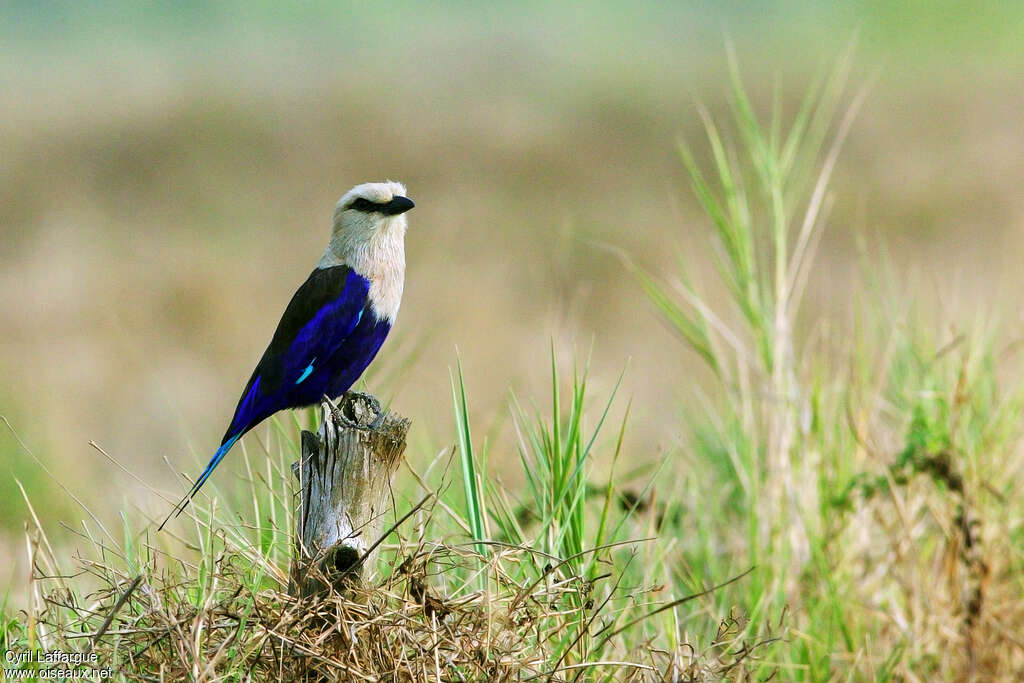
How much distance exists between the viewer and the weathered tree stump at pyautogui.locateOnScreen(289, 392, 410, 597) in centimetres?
273

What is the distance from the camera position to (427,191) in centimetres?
2030

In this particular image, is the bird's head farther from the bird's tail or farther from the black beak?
the bird's tail

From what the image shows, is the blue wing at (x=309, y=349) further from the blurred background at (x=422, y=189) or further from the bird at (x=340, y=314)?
the blurred background at (x=422, y=189)

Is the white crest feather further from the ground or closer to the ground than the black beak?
closer to the ground

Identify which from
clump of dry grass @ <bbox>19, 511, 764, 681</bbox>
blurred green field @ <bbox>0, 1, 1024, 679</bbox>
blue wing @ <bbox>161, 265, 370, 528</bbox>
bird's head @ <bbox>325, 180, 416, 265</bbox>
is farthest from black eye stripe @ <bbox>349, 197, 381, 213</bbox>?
clump of dry grass @ <bbox>19, 511, 764, 681</bbox>

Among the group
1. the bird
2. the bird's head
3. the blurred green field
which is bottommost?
the blurred green field

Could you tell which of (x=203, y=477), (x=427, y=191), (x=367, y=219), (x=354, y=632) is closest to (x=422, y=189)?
(x=427, y=191)

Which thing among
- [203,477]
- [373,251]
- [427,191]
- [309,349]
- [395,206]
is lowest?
[427,191]

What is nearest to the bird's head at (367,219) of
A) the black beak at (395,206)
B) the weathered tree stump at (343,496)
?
the black beak at (395,206)

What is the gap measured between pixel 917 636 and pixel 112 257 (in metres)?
14.0

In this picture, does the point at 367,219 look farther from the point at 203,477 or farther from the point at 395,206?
the point at 203,477

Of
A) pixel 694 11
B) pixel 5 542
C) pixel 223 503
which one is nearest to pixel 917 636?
pixel 223 503

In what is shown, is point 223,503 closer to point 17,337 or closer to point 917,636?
point 917,636

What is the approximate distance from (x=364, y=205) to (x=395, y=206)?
100mm
